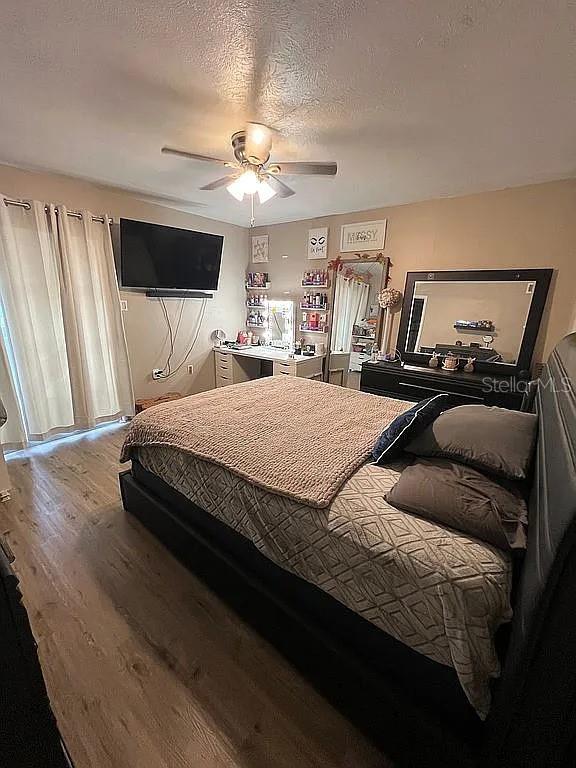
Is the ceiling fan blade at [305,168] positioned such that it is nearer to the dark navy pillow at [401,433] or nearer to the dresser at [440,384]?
the dark navy pillow at [401,433]

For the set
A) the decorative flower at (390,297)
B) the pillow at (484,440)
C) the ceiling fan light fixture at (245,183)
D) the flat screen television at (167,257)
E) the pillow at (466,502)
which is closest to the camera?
the pillow at (466,502)

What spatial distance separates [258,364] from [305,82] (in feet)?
11.2

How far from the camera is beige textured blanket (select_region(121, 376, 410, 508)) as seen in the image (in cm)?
139

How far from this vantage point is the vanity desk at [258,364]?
3.83 m

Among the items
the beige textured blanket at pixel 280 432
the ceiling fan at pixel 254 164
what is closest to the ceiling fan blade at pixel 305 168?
the ceiling fan at pixel 254 164

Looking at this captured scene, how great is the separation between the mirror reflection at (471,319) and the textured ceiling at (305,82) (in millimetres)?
907

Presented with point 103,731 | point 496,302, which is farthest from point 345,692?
point 496,302

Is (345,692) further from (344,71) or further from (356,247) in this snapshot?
(356,247)

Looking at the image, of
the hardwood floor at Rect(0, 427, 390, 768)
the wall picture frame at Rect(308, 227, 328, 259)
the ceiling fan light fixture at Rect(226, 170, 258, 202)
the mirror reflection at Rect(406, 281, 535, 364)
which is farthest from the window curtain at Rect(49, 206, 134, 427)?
the mirror reflection at Rect(406, 281, 535, 364)

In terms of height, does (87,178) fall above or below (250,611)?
above

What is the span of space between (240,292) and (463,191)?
292 centimetres

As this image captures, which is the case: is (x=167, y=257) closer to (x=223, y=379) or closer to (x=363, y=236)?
(x=223, y=379)

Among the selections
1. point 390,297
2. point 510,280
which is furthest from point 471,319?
point 390,297

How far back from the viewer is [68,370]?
3129mm
